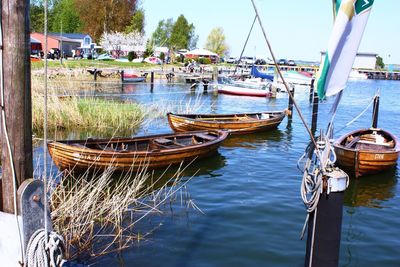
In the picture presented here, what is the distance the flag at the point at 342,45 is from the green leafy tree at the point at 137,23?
67114mm

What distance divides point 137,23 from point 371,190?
64.3m

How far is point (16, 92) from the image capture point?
11.6 feet

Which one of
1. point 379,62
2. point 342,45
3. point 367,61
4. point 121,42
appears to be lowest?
point 342,45

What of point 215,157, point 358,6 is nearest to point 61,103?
point 215,157

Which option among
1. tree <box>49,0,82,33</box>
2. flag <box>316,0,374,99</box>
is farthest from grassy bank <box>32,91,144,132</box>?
tree <box>49,0,82,33</box>

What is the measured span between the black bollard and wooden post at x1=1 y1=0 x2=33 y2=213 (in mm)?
2721

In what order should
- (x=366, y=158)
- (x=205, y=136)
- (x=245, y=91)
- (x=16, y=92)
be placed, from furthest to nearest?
1. (x=245, y=91)
2. (x=205, y=136)
3. (x=366, y=158)
4. (x=16, y=92)

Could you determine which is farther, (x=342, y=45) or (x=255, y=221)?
(x=255, y=221)

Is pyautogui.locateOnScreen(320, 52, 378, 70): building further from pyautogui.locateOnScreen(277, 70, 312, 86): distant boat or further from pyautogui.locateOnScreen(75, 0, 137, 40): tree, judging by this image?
pyautogui.locateOnScreen(75, 0, 137, 40): tree

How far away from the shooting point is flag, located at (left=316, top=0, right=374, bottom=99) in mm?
3633

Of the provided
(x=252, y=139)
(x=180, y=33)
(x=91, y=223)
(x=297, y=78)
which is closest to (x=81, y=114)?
(x=252, y=139)

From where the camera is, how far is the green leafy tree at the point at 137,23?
6894cm

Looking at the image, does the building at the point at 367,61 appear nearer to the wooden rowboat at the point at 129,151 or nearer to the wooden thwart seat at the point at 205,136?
the wooden thwart seat at the point at 205,136

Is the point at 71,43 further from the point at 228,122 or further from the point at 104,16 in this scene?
the point at 228,122
